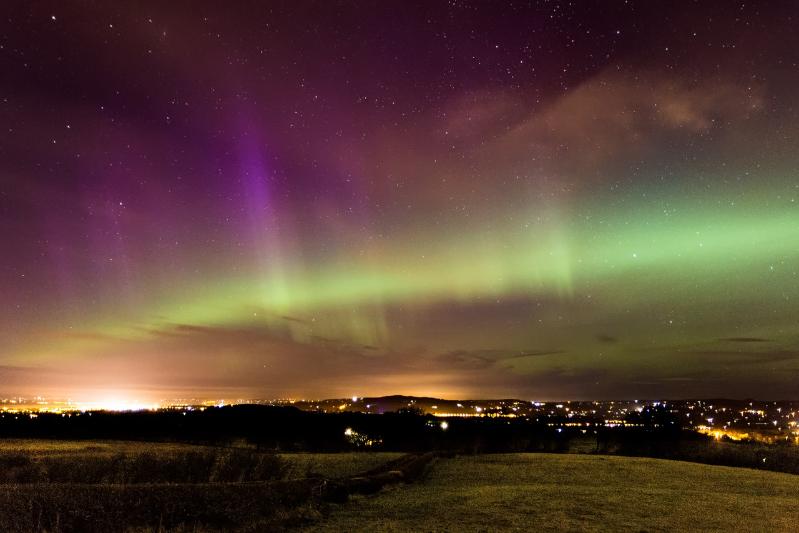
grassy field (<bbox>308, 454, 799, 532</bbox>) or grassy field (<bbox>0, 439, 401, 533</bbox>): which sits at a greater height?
grassy field (<bbox>0, 439, 401, 533</bbox>)

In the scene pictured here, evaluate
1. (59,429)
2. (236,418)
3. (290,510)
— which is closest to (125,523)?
(290,510)

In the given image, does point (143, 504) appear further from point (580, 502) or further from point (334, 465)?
point (334, 465)

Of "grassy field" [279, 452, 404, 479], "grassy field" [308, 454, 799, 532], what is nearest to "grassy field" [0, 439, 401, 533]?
"grassy field" [308, 454, 799, 532]

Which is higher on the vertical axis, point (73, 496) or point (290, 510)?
point (73, 496)

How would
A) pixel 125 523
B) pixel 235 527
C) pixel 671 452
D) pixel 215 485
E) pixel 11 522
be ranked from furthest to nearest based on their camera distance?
1. pixel 671 452
2. pixel 215 485
3. pixel 235 527
4. pixel 125 523
5. pixel 11 522

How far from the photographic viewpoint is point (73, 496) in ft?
37.6

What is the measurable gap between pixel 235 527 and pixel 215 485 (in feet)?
5.25

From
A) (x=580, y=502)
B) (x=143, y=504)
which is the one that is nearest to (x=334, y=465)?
(x=580, y=502)

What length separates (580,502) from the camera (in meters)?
18.7

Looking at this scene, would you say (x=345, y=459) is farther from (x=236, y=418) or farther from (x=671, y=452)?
(x=236, y=418)

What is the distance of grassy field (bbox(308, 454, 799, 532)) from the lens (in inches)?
588

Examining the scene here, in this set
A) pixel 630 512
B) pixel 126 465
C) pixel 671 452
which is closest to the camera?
pixel 630 512

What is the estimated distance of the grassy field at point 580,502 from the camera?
1495 centimetres

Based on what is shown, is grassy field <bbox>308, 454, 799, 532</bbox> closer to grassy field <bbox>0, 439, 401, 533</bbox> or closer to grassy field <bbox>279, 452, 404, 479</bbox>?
grassy field <bbox>0, 439, 401, 533</bbox>
